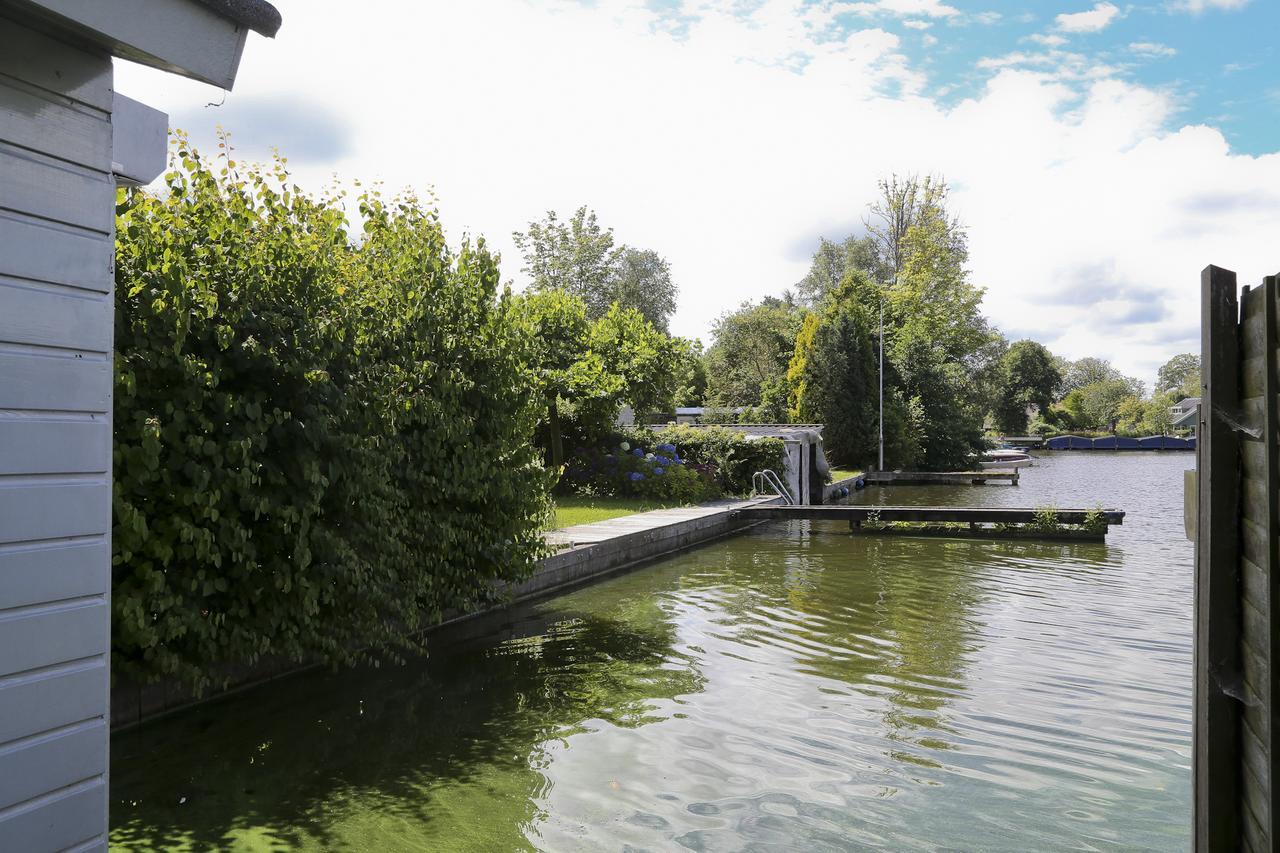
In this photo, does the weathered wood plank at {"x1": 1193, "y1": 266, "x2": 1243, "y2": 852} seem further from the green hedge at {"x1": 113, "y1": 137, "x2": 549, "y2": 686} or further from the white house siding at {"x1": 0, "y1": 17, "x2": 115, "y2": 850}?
the green hedge at {"x1": 113, "y1": 137, "x2": 549, "y2": 686}

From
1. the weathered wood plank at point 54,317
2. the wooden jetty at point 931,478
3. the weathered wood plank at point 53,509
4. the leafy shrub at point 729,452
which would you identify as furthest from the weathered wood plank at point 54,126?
the wooden jetty at point 931,478

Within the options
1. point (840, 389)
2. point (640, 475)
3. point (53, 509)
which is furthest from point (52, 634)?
point (840, 389)

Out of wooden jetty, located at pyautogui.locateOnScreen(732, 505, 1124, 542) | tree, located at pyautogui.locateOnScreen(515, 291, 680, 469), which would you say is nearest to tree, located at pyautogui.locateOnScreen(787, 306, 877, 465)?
tree, located at pyautogui.locateOnScreen(515, 291, 680, 469)

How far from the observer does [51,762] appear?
2645 millimetres

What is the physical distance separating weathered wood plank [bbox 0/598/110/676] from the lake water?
1982 millimetres

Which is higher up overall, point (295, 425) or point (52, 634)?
point (295, 425)

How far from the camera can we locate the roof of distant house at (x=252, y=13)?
2.83m

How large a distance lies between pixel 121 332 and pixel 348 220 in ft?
7.52

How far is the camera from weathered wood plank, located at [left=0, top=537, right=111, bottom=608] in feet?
8.31

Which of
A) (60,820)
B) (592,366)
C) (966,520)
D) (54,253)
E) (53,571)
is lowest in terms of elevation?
(966,520)

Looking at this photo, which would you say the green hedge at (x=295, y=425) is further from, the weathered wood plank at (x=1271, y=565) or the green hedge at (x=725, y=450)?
the green hedge at (x=725, y=450)

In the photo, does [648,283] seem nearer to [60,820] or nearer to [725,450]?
→ [725,450]

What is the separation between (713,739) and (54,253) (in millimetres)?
4492

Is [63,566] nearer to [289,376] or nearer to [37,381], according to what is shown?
[37,381]
